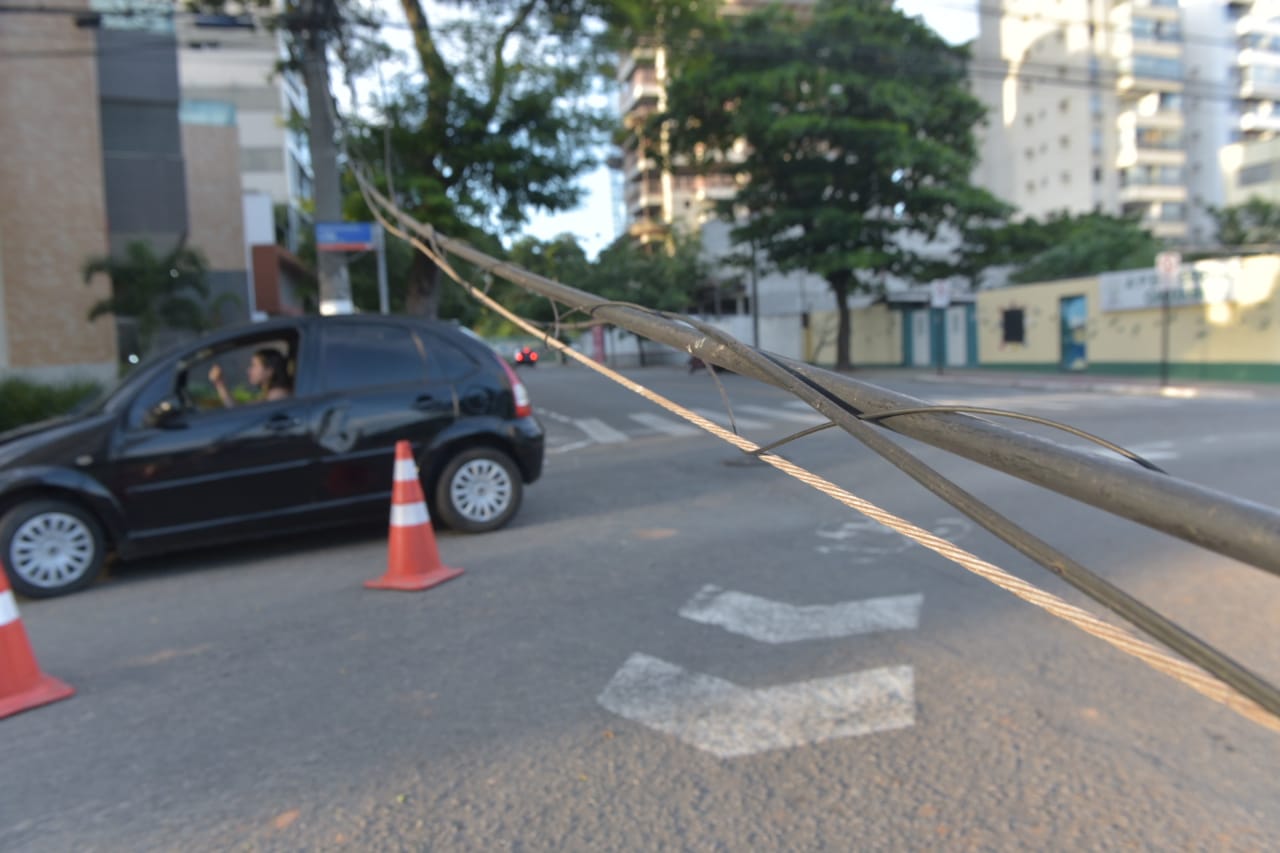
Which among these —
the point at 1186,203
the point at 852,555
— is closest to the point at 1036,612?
the point at 852,555

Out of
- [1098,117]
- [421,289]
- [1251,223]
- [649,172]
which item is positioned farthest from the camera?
[1098,117]

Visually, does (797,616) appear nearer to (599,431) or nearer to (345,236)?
(345,236)

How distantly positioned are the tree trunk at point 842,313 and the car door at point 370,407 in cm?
2668

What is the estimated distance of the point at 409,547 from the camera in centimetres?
578

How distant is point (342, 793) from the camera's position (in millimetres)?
3215

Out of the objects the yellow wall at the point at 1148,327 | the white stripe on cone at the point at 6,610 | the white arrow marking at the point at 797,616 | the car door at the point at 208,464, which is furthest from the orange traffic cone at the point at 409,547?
the yellow wall at the point at 1148,327

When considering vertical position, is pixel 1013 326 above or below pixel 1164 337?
above

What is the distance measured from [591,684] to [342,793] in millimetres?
1205

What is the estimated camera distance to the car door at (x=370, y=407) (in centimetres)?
671

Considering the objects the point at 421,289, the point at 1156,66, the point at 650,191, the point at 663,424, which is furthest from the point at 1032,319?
the point at 1156,66

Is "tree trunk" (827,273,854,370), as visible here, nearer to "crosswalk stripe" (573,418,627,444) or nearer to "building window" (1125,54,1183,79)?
"crosswalk stripe" (573,418,627,444)

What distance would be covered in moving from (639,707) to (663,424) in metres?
11.7

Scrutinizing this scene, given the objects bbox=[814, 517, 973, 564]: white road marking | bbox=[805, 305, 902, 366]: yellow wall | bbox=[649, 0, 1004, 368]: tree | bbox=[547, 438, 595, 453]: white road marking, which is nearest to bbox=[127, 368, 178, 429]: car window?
bbox=[814, 517, 973, 564]: white road marking

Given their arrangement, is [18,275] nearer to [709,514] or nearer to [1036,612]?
[709,514]
